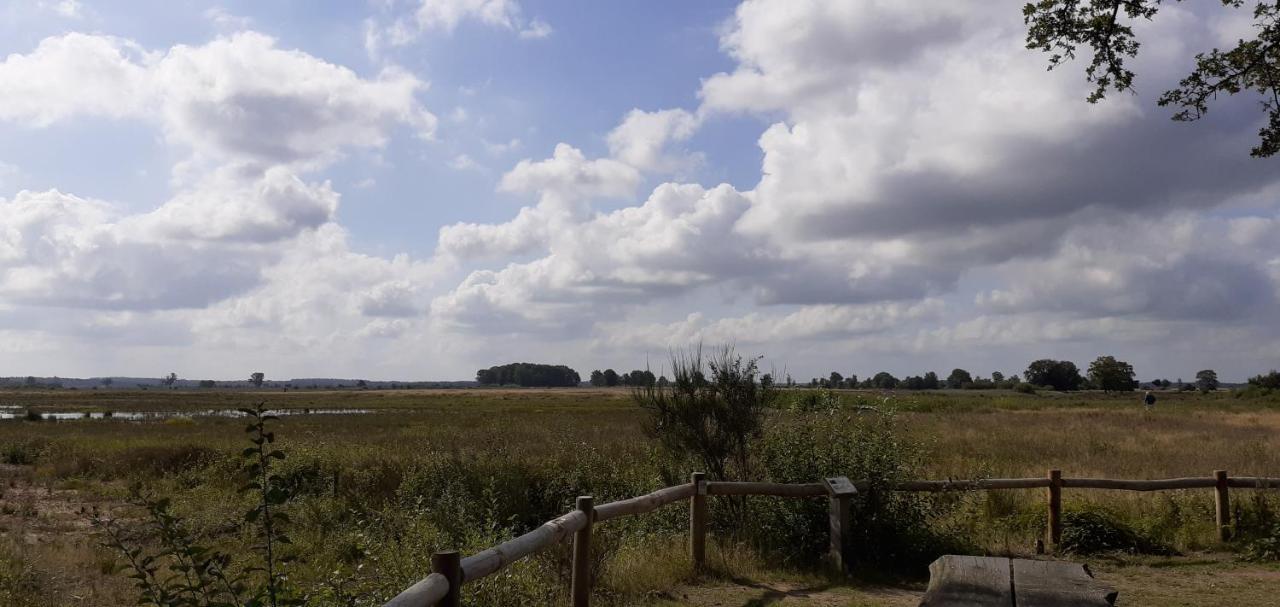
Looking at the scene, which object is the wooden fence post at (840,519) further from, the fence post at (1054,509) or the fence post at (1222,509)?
the fence post at (1222,509)

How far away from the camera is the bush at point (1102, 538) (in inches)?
382

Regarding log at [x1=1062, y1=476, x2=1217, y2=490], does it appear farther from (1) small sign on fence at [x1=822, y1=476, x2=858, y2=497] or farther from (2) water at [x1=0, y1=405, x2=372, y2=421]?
(2) water at [x1=0, y1=405, x2=372, y2=421]

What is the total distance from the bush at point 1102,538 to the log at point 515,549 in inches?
250

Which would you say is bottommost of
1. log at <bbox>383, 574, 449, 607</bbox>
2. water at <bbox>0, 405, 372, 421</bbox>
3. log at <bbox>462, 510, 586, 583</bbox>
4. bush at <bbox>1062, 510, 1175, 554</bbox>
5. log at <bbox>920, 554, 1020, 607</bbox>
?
water at <bbox>0, 405, 372, 421</bbox>

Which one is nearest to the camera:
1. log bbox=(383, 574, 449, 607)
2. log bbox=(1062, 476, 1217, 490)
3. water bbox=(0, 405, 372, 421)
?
log bbox=(383, 574, 449, 607)

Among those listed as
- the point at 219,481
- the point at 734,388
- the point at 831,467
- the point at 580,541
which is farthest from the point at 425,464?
the point at 580,541

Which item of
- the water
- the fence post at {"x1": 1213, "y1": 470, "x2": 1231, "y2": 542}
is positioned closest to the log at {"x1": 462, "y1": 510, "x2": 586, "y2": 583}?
the fence post at {"x1": 1213, "y1": 470, "x2": 1231, "y2": 542}

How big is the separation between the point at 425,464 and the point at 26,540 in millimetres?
6540

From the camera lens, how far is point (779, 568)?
8727mm

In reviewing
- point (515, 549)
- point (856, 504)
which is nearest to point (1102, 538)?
point (856, 504)

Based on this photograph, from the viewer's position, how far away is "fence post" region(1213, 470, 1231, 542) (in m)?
10.2

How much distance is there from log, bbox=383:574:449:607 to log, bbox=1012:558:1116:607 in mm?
2727

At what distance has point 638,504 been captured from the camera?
7.43 m

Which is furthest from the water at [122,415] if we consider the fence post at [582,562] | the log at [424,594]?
the log at [424,594]
